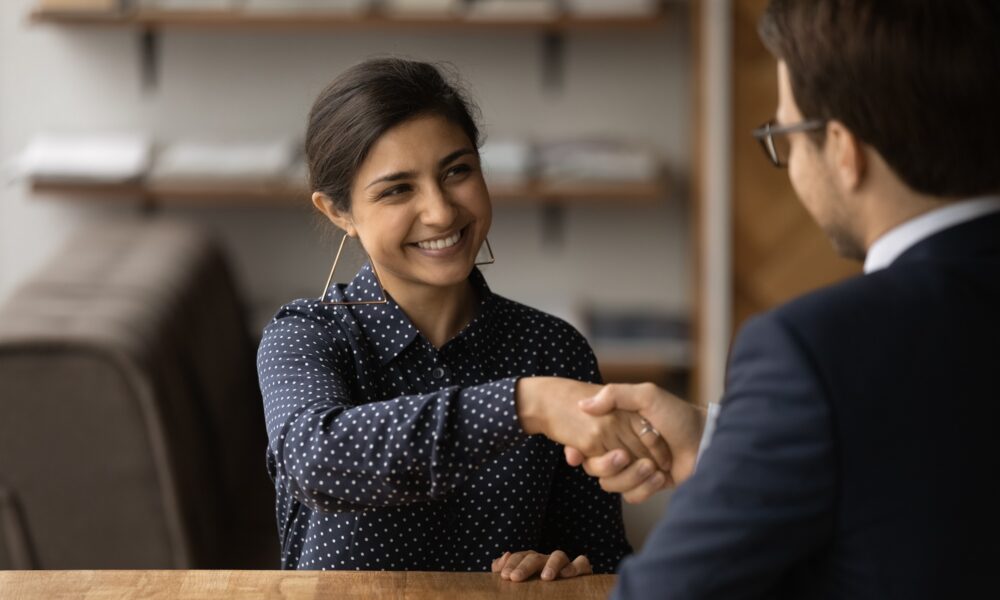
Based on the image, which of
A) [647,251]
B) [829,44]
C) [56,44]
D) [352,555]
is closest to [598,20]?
[647,251]

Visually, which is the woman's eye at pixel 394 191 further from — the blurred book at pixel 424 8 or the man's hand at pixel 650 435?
the blurred book at pixel 424 8

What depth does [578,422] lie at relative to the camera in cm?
143

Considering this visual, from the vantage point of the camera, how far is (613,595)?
3.75 ft

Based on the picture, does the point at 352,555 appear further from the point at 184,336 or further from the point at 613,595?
the point at 184,336

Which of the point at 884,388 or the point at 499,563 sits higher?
the point at 884,388

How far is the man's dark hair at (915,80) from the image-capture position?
41.9 inches

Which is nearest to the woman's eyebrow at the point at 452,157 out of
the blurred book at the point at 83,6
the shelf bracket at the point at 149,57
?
the blurred book at the point at 83,6

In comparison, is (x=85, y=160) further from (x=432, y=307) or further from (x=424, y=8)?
(x=432, y=307)

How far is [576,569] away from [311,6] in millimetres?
2688

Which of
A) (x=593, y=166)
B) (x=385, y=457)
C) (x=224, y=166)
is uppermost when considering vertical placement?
(x=385, y=457)

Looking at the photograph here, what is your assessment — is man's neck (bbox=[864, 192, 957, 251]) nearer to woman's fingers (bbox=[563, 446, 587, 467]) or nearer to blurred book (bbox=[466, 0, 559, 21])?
woman's fingers (bbox=[563, 446, 587, 467])

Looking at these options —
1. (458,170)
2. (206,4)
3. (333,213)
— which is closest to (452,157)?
(458,170)

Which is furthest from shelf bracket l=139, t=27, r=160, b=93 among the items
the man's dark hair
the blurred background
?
the man's dark hair

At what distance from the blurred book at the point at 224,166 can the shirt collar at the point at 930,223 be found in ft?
9.92
